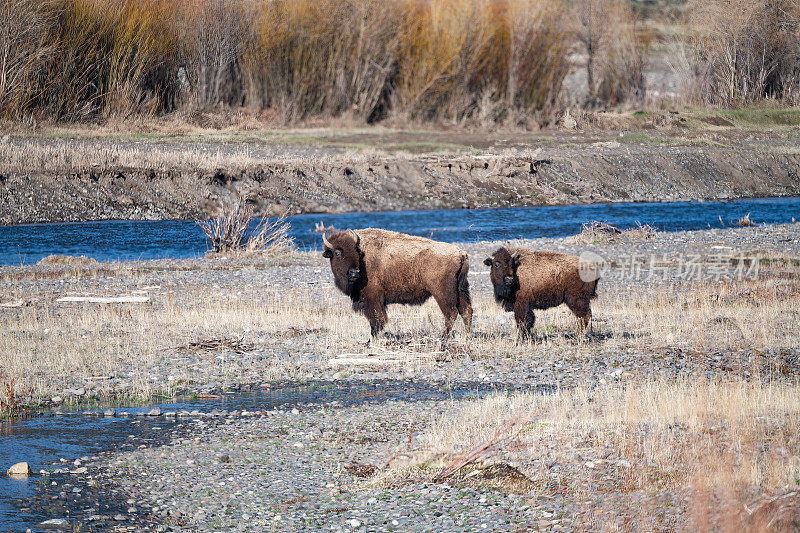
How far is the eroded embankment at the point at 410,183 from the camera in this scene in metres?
31.2

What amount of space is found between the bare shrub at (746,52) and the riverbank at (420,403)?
34335 mm

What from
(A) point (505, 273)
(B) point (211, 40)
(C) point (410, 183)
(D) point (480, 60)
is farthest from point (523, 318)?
(D) point (480, 60)

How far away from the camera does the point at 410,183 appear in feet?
120

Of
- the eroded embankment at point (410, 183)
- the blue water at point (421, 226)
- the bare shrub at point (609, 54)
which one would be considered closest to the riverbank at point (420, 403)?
the blue water at point (421, 226)

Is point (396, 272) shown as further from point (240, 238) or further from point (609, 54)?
point (609, 54)

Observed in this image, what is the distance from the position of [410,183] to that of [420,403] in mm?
25816

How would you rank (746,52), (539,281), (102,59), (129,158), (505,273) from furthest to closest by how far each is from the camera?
(746,52) → (102,59) → (129,158) → (539,281) → (505,273)

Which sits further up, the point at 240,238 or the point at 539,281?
the point at 539,281

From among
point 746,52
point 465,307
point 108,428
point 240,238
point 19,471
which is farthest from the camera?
point 746,52

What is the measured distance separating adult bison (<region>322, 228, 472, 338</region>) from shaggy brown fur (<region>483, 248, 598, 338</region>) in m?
0.48

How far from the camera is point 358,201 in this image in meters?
34.8

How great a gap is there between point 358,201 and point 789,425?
2659 centimetres

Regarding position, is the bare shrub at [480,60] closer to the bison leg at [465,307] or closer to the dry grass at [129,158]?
the dry grass at [129,158]

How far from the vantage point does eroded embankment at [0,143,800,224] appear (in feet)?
102
